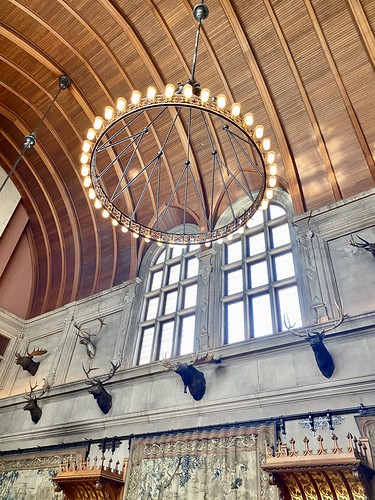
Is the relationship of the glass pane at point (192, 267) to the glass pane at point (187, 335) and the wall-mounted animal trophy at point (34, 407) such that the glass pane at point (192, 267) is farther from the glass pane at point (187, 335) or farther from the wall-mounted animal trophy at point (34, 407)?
the wall-mounted animal trophy at point (34, 407)

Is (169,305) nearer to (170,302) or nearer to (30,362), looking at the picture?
(170,302)

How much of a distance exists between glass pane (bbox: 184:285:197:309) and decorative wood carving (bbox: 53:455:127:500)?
4483 mm

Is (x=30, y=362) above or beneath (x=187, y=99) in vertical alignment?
beneath

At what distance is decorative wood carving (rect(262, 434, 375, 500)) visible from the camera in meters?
5.26

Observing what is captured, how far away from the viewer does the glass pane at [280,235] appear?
10.5 metres

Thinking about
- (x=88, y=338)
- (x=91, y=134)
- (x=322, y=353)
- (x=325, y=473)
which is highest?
(x=91, y=134)

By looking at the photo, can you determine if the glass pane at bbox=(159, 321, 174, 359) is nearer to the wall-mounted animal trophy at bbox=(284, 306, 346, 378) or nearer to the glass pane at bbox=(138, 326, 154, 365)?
the glass pane at bbox=(138, 326, 154, 365)

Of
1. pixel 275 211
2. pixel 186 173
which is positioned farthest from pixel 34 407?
pixel 275 211

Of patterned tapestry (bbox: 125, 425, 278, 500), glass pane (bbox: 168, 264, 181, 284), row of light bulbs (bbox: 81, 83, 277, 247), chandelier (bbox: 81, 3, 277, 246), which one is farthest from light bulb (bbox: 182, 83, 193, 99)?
glass pane (bbox: 168, 264, 181, 284)

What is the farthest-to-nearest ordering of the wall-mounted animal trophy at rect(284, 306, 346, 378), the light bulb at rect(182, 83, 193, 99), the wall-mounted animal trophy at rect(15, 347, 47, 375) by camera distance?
the wall-mounted animal trophy at rect(15, 347, 47, 375)
the wall-mounted animal trophy at rect(284, 306, 346, 378)
the light bulb at rect(182, 83, 193, 99)

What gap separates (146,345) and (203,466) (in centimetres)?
436

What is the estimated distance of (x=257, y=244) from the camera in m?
11.1

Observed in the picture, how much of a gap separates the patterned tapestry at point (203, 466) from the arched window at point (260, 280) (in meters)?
2.50

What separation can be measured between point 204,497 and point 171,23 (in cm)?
1170
